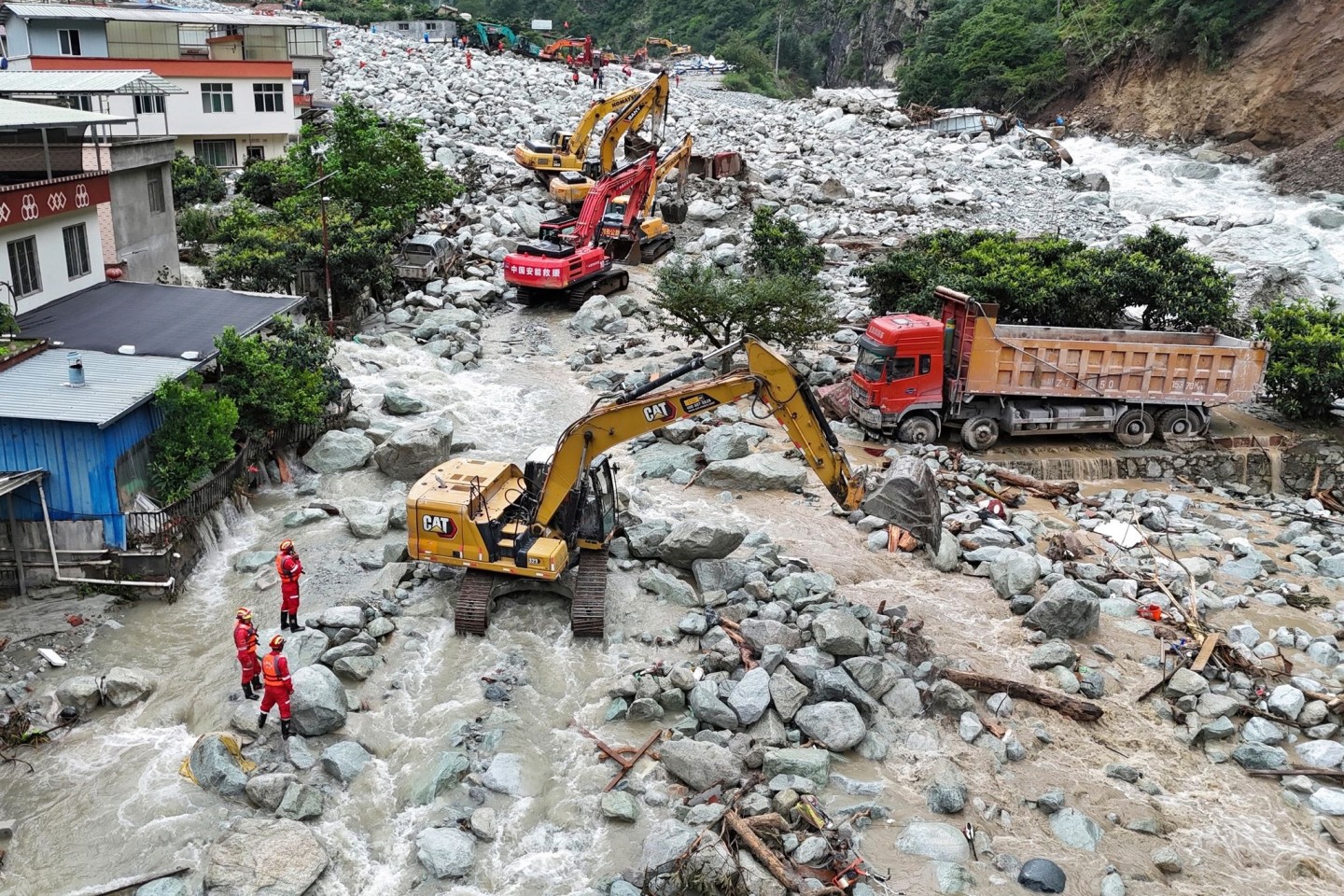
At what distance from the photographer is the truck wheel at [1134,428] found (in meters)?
20.3

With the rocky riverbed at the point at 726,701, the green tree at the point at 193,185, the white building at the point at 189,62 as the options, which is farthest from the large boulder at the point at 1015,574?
the white building at the point at 189,62

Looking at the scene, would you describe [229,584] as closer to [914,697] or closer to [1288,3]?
[914,697]

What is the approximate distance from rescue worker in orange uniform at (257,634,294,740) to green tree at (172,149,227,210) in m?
24.8

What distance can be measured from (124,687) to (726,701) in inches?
267

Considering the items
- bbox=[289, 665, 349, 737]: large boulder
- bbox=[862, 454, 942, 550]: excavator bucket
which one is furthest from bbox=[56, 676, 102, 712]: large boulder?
bbox=[862, 454, 942, 550]: excavator bucket

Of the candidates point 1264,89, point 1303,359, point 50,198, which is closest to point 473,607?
point 50,198

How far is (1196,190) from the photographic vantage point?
39.2 metres

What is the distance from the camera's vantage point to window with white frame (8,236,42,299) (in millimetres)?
17703

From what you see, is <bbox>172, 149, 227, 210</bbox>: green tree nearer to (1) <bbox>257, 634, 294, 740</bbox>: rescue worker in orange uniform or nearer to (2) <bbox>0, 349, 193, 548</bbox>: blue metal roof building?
(2) <bbox>0, 349, 193, 548</bbox>: blue metal roof building

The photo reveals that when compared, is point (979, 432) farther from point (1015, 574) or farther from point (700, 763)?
point (700, 763)

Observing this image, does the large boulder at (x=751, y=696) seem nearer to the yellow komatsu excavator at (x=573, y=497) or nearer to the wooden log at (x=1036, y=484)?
the yellow komatsu excavator at (x=573, y=497)

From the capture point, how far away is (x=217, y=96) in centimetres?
3581

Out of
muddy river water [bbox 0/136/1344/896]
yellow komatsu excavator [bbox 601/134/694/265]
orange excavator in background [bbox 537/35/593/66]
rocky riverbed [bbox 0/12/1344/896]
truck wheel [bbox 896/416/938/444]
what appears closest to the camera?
muddy river water [bbox 0/136/1344/896]

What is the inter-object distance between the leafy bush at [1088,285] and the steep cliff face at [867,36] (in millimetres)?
49556
